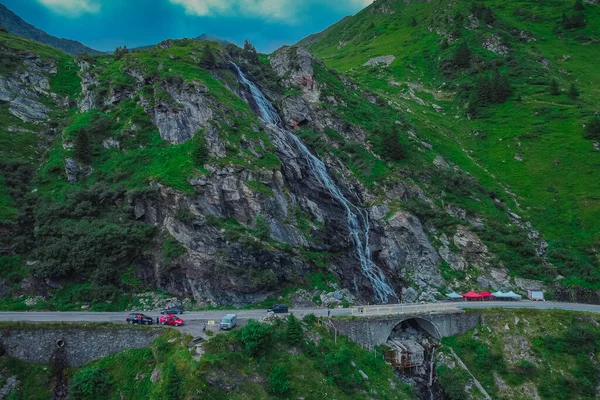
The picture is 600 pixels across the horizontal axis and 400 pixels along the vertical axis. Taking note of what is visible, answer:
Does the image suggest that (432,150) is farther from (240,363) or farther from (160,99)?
(240,363)

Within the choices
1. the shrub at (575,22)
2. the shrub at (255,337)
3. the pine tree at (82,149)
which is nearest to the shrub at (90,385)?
the shrub at (255,337)

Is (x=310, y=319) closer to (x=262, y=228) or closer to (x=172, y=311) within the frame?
(x=262, y=228)

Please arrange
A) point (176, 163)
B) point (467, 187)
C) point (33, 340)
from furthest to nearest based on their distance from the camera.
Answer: point (467, 187), point (176, 163), point (33, 340)

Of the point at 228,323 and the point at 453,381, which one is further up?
the point at 228,323

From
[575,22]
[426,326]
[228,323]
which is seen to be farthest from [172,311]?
[575,22]

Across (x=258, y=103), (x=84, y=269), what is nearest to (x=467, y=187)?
(x=258, y=103)

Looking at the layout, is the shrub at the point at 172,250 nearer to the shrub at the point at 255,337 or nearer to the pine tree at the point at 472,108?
the shrub at the point at 255,337
